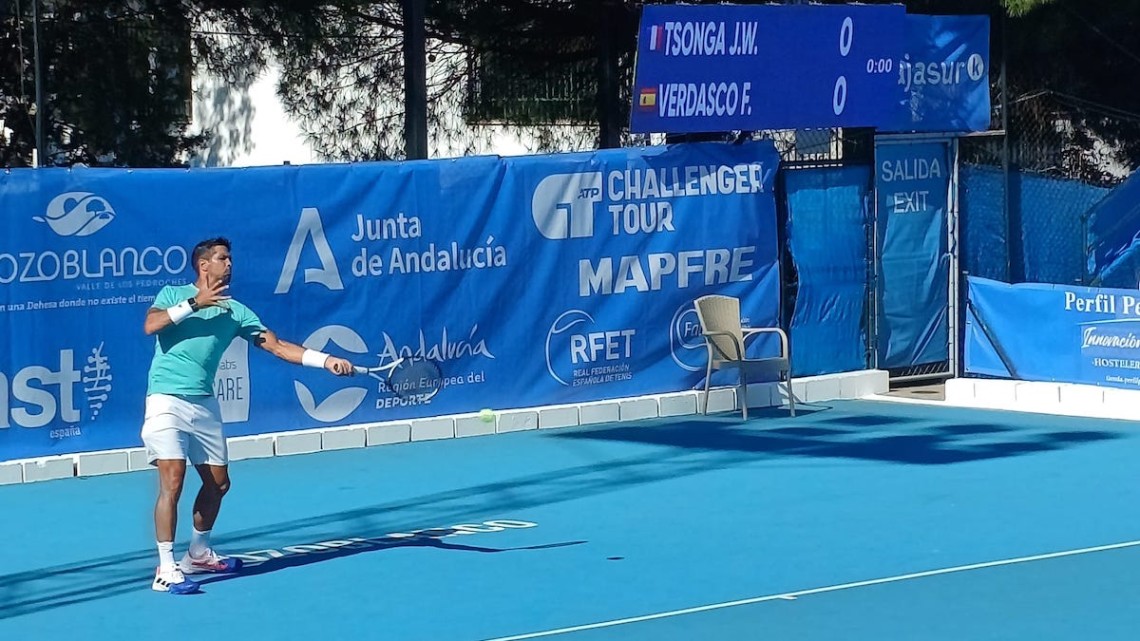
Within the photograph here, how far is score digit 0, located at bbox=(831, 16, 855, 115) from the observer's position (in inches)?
716

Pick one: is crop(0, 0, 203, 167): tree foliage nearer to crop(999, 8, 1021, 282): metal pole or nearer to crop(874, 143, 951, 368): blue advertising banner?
crop(874, 143, 951, 368): blue advertising banner

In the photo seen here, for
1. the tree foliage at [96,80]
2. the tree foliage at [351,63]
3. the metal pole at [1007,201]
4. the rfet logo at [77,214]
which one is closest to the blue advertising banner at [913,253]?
the metal pole at [1007,201]

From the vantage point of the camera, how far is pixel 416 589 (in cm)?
988

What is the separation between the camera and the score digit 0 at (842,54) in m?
18.2

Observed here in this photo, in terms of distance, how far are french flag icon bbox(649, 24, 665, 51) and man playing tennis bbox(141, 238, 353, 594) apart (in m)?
7.43

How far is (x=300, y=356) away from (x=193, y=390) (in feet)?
1.94

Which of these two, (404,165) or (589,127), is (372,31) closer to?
(589,127)

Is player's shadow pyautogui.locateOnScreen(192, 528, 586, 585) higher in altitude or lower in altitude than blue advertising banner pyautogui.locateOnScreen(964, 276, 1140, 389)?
lower

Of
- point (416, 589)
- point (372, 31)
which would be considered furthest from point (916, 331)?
point (416, 589)

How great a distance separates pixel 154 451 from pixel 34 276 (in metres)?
4.60

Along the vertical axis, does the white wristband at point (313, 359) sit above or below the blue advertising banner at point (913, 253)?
below

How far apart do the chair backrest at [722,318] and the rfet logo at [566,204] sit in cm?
129

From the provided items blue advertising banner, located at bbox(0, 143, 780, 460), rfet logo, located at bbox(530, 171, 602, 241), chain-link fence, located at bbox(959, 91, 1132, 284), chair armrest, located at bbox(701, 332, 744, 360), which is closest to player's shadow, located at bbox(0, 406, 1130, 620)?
chair armrest, located at bbox(701, 332, 744, 360)

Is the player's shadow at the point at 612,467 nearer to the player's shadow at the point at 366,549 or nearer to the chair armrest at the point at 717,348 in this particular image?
the player's shadow at the point at 366,549
